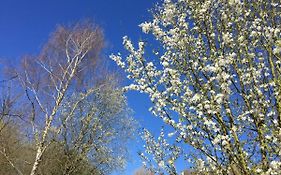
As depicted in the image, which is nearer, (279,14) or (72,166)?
(279,14)

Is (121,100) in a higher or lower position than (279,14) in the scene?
higher

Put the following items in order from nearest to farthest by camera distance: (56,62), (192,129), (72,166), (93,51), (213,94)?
(213,94)
(192,129)
(56,62)
(93,51)
(72,166)

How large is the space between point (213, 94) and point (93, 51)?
10.7 metres

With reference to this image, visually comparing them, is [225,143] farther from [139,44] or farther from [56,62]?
[56,62]

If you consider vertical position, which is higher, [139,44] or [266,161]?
[139,44]

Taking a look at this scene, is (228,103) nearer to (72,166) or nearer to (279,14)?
(279,14)

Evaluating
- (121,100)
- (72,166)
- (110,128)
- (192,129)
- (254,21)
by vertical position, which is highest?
(121,100)

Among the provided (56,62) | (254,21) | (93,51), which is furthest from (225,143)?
(93,51)

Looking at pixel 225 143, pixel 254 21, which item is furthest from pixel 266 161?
pixel 254 21

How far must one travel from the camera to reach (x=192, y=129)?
3.99 meters

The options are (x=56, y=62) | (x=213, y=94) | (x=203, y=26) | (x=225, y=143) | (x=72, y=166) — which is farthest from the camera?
(x=72, y=166)

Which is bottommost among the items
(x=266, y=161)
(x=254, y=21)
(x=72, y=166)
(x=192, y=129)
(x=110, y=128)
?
(x=266, y=161)

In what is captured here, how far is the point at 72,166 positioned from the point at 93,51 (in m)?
5.17

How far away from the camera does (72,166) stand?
50.0 feet
